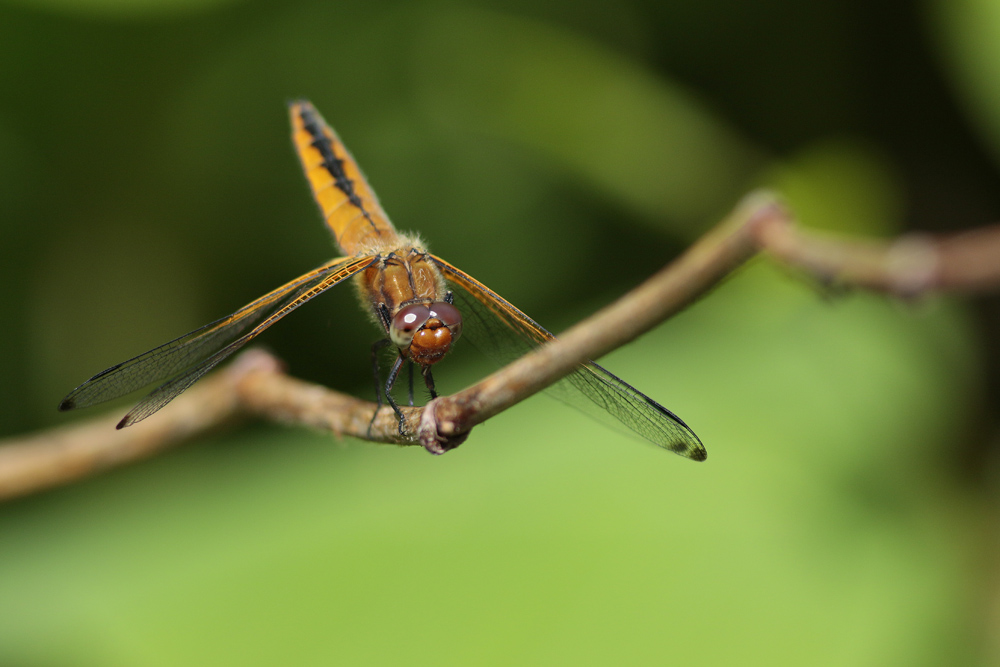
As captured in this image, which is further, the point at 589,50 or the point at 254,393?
the point at 589,50

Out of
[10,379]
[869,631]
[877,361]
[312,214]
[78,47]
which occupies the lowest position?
[869,631]

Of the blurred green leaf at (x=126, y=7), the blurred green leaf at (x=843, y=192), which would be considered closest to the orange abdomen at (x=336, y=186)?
the blurred green leaf at (x=126, y=7)

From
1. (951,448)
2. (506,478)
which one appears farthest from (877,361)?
(506,478)

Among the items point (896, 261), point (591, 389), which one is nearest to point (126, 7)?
point (591, 389)

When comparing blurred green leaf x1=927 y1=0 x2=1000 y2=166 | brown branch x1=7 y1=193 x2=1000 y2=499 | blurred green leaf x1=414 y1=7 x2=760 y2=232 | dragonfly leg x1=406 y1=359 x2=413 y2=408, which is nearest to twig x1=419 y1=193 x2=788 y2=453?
brown branch x1=7 y1=193 x2=1000 y2=499

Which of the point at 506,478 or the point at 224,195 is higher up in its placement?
the point at 224,195

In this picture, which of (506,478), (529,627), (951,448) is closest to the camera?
(529,627)

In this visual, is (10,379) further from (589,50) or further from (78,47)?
(589,50)
